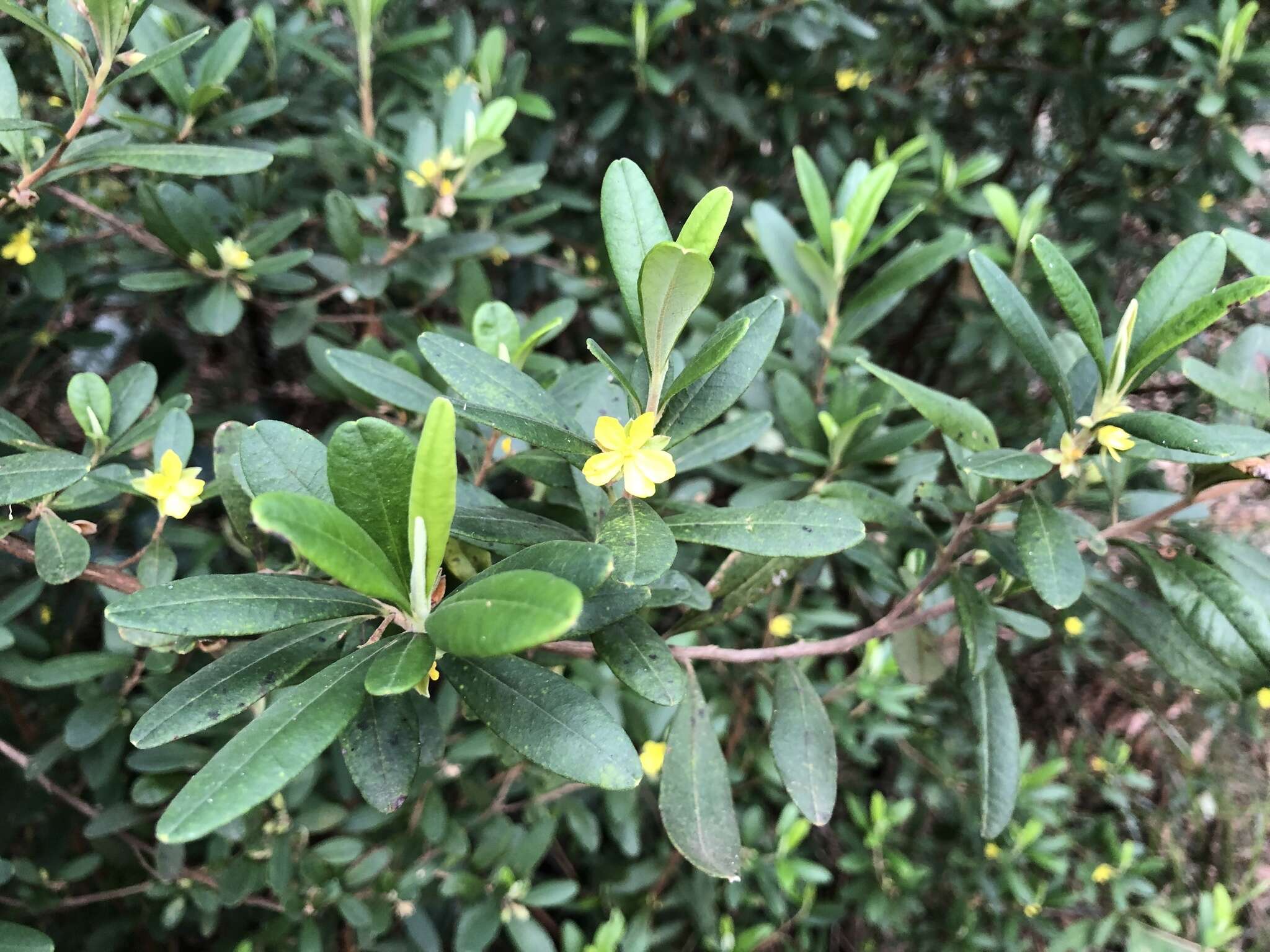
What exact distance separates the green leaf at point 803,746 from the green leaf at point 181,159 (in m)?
0.95

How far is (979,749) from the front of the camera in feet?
3.11

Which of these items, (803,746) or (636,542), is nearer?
(636,542)

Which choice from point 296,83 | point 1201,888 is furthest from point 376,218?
point 1201,888

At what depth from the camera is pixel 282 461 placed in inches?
27.5

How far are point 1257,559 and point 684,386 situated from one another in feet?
2.49

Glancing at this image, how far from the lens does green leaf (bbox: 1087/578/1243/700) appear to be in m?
0.93

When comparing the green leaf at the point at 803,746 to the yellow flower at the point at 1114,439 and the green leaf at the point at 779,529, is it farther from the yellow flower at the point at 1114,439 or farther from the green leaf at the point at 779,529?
the yellow flower at the point at 1114,439

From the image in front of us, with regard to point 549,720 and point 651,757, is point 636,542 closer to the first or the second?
point 549,720

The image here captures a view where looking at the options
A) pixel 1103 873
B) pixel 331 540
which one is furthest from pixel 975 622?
pixel 1103 873

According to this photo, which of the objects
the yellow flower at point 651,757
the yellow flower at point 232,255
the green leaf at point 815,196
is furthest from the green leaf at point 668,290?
the yellow flower at point 651,757

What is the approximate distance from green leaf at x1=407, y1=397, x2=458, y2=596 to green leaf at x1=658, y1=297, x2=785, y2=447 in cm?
23

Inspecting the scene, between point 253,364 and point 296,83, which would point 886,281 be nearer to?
point 296,83

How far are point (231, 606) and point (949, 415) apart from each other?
76cm

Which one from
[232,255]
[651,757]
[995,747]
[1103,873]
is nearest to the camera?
[995,747]
